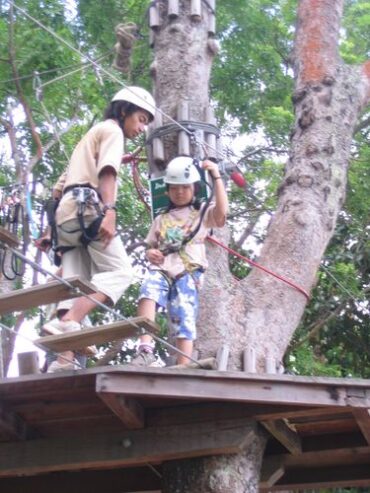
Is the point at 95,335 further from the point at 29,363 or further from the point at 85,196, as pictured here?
the point at 85,196

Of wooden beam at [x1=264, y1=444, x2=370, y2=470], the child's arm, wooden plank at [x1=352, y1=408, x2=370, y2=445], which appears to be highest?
the child's arm

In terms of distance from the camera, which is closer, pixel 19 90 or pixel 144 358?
pixel 144 358

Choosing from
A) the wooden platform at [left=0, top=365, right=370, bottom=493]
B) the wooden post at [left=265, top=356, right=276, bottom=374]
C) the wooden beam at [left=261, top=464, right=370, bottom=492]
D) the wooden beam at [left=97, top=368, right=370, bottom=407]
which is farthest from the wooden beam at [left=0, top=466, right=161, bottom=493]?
the wooden beam at [left=97, top=368, right=370, bottom=407]

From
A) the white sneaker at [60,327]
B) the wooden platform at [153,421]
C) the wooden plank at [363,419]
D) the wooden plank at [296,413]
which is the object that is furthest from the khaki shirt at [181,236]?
the wooden plank at [363,419]

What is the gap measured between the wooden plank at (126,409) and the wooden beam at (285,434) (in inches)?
22.5

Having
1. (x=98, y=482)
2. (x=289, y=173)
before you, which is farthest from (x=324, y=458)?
(x=289, y=173)

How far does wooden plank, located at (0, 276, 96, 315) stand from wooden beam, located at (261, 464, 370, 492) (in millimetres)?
1671

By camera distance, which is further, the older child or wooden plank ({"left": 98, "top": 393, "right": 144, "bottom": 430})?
the older child

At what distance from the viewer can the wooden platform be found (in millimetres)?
3840

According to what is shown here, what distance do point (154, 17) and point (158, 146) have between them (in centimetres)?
107

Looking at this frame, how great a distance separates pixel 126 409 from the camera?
3984mm

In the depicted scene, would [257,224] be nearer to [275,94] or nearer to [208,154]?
[275,94]

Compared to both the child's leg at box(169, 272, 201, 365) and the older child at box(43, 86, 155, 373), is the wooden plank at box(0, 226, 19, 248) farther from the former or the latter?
the child's leg at box(169, 272, 201, 365)

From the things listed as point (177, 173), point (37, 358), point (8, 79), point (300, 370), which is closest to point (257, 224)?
point (300, 370)
